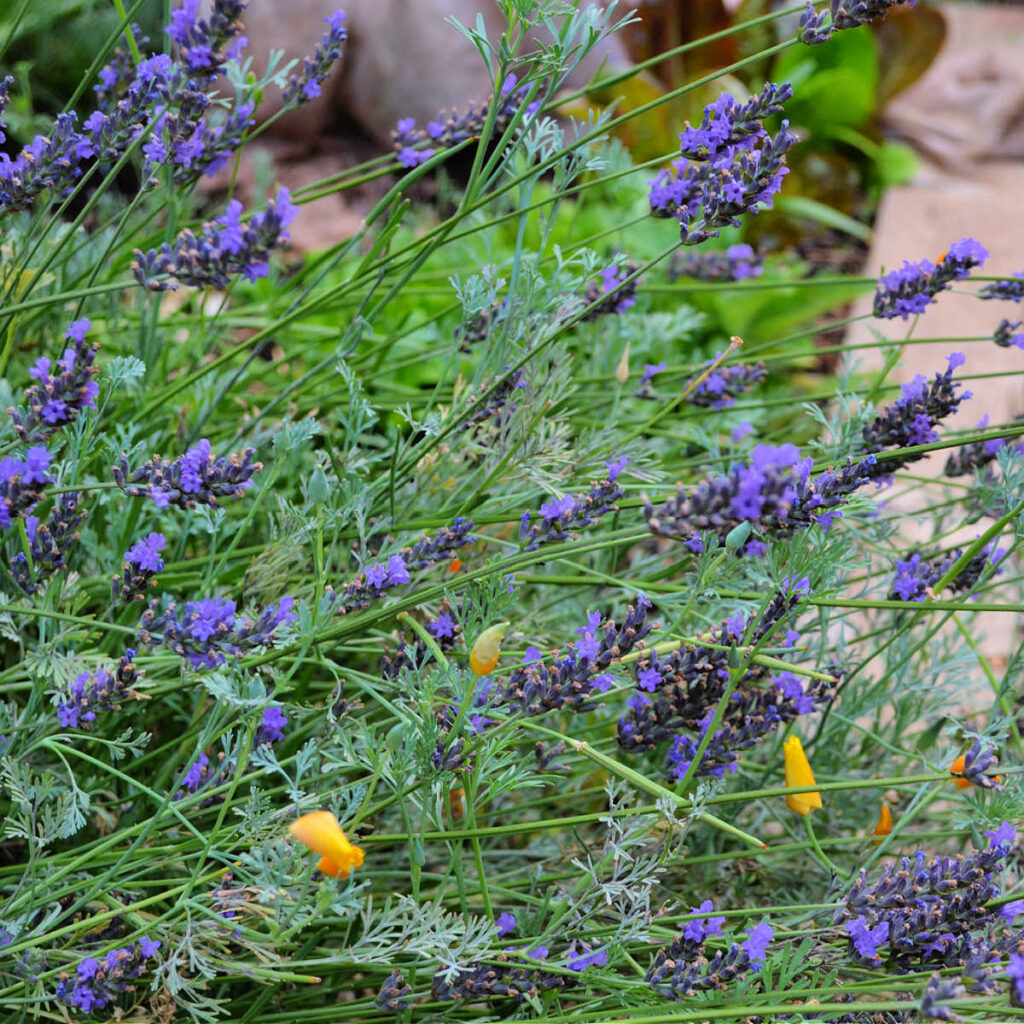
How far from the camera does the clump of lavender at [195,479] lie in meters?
0.82

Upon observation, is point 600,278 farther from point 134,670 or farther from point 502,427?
point 134,670

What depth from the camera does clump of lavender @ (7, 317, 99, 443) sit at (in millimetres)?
878

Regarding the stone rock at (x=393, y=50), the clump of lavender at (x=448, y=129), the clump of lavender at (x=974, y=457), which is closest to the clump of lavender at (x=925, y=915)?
the clump of lavender at (x=974, y=457)

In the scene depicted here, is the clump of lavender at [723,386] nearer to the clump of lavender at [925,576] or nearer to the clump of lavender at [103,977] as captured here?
the clump of lavender at [925,576]

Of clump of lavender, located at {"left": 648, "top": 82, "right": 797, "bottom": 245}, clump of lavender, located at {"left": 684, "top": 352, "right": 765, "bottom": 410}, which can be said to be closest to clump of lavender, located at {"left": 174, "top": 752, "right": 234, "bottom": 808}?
clump of lavender, located at {"left": 648, "top": 82, "right": 797, "bottom": 245}

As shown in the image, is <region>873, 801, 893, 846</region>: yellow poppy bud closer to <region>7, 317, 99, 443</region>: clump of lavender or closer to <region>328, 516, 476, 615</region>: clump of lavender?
<region>328, 516, 476, 615</region>: clump of lavender

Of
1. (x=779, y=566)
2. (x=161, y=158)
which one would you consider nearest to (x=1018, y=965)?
(x=779, y=566)

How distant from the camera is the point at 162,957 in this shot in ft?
3.03

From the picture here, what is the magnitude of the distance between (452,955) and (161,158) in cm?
70

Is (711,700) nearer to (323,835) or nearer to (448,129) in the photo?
(323,835)

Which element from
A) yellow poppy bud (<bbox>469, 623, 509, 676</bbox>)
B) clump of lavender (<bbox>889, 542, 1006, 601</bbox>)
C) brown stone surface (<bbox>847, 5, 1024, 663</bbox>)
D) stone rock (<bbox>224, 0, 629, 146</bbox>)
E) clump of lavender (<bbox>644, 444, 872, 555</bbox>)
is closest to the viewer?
clump of lavender (<bbox>644, 444, 872, 555</bbox>)

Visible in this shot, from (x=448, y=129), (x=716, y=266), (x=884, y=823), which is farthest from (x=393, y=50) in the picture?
(x=884, y=823)

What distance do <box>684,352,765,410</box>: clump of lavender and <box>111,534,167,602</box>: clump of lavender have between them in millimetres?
692

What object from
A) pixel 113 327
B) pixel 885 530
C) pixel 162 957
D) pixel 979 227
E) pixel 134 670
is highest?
pixel 113 327
